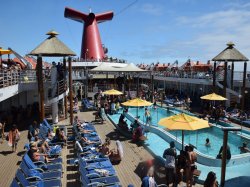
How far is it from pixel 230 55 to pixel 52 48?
11.4 metres

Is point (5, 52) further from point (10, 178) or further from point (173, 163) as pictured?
point (173, 163)

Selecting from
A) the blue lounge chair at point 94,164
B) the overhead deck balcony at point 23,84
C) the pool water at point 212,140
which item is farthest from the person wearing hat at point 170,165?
the overhead deck balcony at point 23,84

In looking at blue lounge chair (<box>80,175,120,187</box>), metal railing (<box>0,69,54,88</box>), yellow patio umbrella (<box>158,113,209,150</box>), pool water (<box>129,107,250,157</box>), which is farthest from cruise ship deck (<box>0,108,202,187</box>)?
metal railing (<box>0,69,54,88</box>)

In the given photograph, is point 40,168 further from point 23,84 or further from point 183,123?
point 23,84

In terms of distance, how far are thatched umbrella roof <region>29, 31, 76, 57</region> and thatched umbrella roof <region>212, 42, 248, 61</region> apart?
9.83 meters

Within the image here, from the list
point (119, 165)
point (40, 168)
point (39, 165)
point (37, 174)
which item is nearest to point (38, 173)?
point (37, 174)

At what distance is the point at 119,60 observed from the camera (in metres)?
38.9

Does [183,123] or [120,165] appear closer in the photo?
[183,123]

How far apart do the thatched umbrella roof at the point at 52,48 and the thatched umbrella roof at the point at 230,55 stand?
9.83 meters

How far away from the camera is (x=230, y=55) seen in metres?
18.3

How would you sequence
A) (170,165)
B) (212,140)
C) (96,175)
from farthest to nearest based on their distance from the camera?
(212,140) → (170,165) → (96,175)

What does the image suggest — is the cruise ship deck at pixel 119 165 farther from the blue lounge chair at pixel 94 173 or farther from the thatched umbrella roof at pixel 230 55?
the thatched umbrella roof at pixel 230 55

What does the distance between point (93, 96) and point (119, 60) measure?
15734 millimetres

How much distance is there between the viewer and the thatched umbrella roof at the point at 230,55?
18078mm
